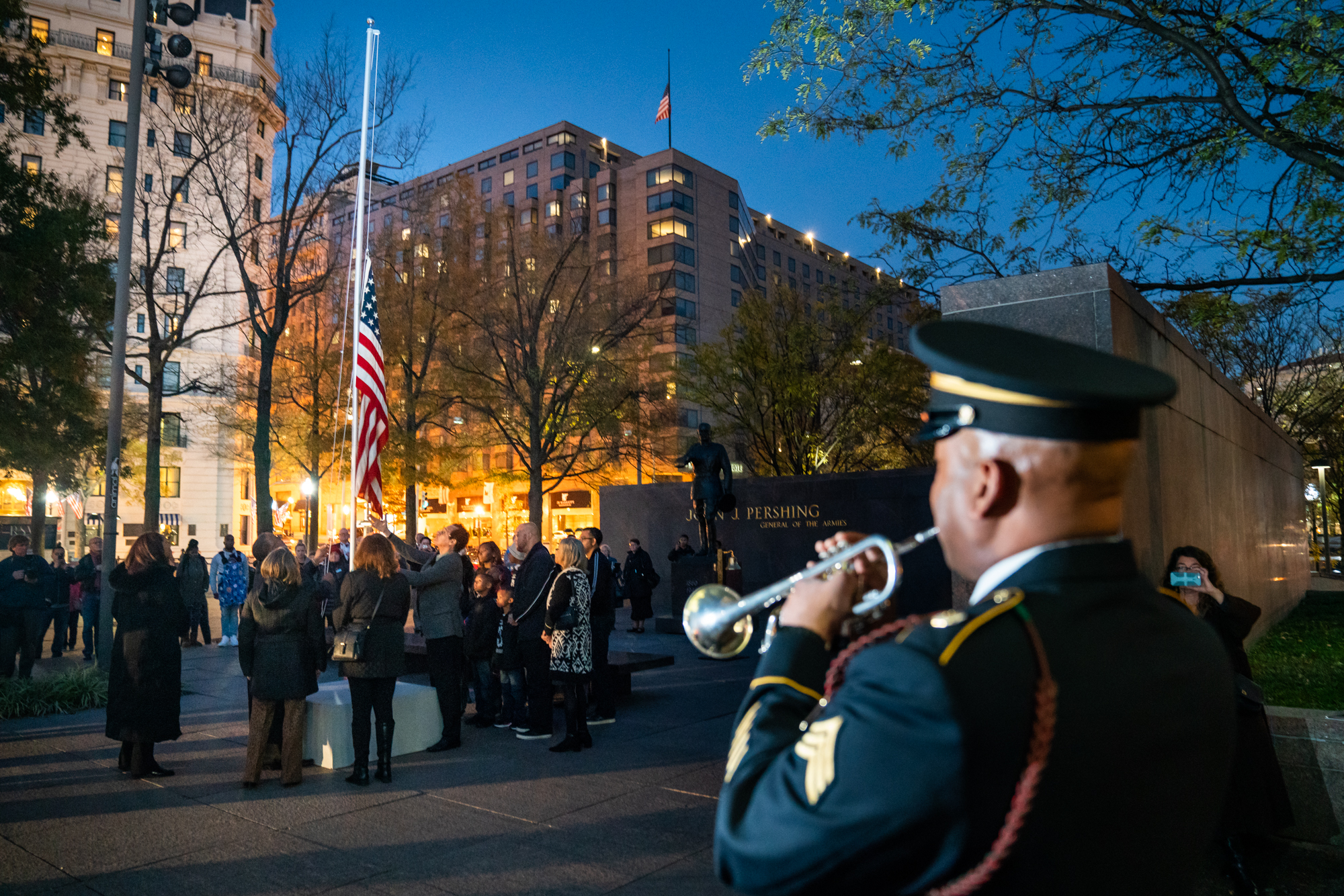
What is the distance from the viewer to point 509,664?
29.2ft

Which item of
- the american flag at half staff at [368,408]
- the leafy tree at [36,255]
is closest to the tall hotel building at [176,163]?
the leafy tree at [36,255]

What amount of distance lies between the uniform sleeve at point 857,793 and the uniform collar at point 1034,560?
268mm

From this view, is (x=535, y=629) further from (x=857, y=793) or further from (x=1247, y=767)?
(x=857, y=793)

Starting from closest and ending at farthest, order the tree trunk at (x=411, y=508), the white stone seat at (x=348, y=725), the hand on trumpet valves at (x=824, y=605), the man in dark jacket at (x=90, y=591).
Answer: the hand on trumpet valves at (x=824, y=605)
the white stone seat at (x=348, y=725)
the man in dark jacket at (x=90, y=591)
the tree trunk at (x=411, y=508)

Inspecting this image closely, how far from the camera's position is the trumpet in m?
1.61

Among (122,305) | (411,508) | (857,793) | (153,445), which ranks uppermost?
(122,305)

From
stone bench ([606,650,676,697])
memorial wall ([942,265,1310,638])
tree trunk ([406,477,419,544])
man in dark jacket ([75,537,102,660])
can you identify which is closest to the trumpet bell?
memorial wall ([942,265,1310,638])

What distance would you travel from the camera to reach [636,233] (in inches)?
2542

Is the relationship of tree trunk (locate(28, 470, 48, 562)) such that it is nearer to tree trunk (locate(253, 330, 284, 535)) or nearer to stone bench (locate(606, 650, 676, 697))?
tree trunk (locate(253, 330, 284, 535))

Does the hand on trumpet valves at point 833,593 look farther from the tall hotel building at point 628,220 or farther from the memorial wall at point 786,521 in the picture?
the tall hotel building at point 628,220

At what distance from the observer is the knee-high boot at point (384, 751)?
723 centimetres

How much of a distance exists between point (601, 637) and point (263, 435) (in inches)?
492

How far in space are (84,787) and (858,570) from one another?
805 cm

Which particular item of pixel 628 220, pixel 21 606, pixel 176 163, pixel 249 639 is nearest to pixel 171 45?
pixel 21 606
